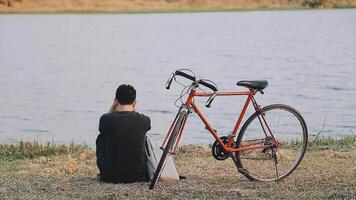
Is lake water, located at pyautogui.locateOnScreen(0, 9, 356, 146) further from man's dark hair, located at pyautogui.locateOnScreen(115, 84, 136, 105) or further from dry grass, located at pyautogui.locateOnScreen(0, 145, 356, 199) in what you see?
man's dark hair, located at pyautogui.locateOnScreen(115, 84, 136, 105)

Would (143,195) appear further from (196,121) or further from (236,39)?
(236,39)

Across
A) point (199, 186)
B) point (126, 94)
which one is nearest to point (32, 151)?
point (126, 94)

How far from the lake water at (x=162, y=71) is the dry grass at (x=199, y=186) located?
6.87m

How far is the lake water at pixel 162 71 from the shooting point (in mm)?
22172

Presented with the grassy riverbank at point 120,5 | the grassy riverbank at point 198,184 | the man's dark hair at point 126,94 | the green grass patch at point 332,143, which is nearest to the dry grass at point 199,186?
the grassy riverbank at point 198,184

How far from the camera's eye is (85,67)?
4400cm

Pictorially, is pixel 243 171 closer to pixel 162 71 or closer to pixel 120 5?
pixel 162 71

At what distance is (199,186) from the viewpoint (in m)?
8.43

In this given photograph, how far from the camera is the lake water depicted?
873 inches

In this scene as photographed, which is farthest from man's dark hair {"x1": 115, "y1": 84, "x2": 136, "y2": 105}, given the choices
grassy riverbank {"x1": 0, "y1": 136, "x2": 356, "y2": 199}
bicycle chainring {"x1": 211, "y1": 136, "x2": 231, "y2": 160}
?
bicycle chainring {"x1": 211, "y1": 136, "x2": 231, "y2": 160}

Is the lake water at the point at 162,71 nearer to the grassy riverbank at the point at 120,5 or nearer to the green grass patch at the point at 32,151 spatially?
the grassy riverbank at the point at 120,5

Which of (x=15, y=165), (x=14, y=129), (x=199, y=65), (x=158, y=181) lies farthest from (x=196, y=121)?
(x=199, y=65)

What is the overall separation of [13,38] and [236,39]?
59.0 ft

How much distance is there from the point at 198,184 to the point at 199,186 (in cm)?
14
